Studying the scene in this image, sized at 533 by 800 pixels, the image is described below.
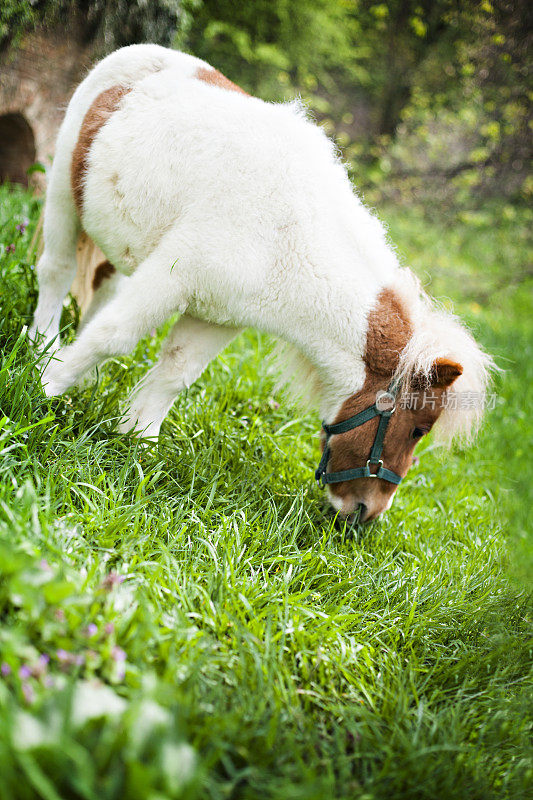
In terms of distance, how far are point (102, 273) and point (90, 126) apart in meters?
0.93

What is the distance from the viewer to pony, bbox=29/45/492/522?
266 cm

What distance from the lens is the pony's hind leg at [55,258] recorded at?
129 inches

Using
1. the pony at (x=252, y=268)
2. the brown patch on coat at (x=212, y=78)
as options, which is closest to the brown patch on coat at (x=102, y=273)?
the pony at (x=252, y=268)

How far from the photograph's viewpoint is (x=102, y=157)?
9.56 ft

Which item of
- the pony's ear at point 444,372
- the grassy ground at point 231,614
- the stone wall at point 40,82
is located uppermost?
the stone wall at point 40,82

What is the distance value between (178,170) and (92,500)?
1.52m

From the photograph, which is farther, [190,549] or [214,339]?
[214,339]

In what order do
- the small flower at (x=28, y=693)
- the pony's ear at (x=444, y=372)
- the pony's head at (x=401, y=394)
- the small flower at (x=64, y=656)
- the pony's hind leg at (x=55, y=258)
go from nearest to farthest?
1. the small flower at (x=28, y=693)
2. the small flower at (x=64, y=656)
3. the pony's ear at (x=444, y=372)
4. the pony's head at (x=401, y=394)
5. the pony's hind leg at (x=55, y=258)

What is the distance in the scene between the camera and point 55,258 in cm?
331

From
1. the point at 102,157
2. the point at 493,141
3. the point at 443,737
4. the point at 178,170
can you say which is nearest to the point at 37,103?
the point at 102,157

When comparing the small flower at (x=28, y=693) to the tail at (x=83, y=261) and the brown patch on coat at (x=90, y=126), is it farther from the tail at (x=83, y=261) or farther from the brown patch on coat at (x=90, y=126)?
the tail at (x=83, y=261)

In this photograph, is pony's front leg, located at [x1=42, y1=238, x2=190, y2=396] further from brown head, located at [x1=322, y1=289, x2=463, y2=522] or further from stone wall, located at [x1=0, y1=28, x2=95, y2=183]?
stone wall, located at [x1=0, y1=28, x2=95, y2=183]

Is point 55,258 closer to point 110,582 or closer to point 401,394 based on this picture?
point 401,394

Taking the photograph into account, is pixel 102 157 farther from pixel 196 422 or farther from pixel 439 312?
pixel 439 312
